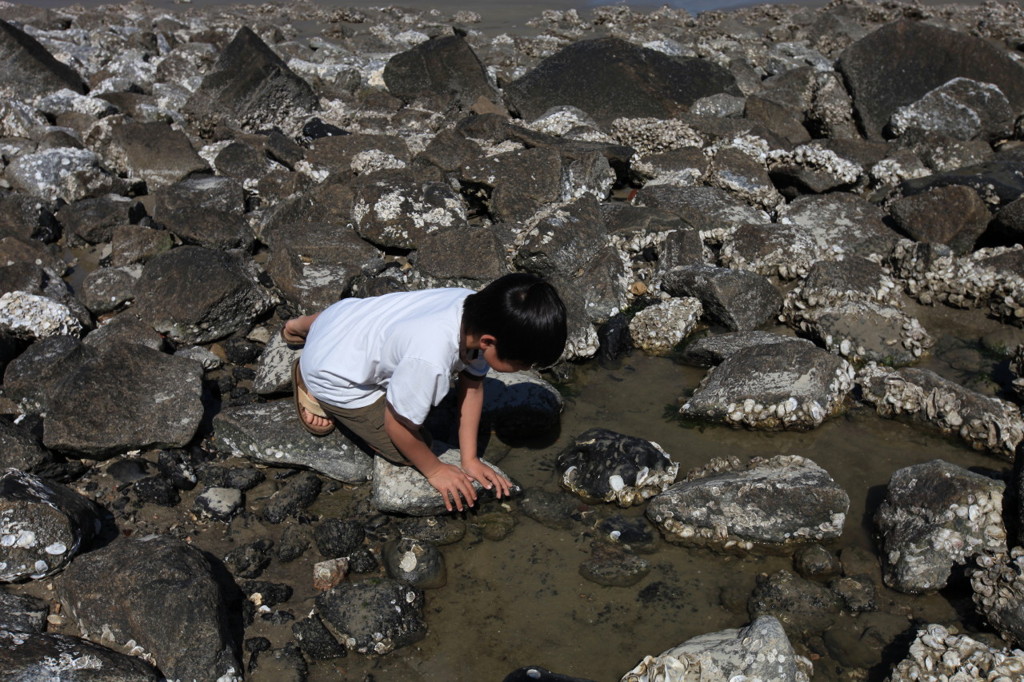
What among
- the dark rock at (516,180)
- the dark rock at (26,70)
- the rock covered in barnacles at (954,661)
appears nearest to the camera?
the rock covered in barnacles at (954,661)

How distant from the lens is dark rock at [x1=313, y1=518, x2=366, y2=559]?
362cm

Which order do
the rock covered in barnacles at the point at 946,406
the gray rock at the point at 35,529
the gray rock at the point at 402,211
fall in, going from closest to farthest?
the gray rock at the point at 35,529 < the rock covered in barnacles at the point at 946,406 < the gray rock at the point at 402,211

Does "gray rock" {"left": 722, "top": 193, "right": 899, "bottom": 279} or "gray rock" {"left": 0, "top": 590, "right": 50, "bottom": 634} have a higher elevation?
"gray rock" {"left": 0, "top": 590, "right": 50, "bottom": 634}

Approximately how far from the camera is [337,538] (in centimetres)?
363

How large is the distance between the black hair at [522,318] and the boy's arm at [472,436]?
1.93ft

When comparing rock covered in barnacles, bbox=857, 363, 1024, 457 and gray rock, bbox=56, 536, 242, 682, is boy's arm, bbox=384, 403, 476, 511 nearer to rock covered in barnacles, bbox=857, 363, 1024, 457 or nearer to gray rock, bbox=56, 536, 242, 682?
gray rock, bbox=56, 536, 242, 682

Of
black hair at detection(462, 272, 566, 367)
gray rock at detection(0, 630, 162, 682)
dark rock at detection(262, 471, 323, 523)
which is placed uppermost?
black hair at detection(462, 272, 566, 367)

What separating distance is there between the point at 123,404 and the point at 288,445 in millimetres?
834

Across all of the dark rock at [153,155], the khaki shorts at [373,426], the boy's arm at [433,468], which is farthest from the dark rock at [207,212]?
the boy's arm at [433,468]

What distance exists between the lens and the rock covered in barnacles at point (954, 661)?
2.86 m

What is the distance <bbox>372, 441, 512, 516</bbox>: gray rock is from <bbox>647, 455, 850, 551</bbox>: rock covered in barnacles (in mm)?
910

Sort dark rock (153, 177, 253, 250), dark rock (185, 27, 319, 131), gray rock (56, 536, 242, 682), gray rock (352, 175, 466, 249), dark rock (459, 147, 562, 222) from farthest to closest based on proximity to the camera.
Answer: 1. dark rock (185, 27, 319, 131)
2. dark rock (459, 147, 562, 222)
3. dark rock (153, 177, 253, 250)
4. gray rock (352, 175, 466, 249)
5. gray rock (56, 536, 242, 682)

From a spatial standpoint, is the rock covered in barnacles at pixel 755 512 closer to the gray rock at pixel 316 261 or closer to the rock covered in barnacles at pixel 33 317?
the gray rock at pixel 316 261

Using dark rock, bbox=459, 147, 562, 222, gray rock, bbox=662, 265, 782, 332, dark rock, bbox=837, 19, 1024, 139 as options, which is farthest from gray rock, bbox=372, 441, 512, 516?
dark rock, bbox=837, 19, 1024, 139
